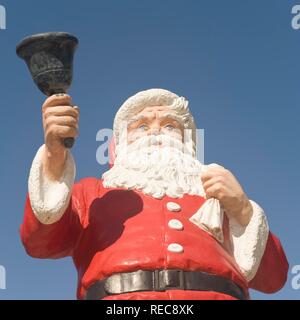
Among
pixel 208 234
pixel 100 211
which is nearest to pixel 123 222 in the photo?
pixel 100 211

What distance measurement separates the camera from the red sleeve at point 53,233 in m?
4.45

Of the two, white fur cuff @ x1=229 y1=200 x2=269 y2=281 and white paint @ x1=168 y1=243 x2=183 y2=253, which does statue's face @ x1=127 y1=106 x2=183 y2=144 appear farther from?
white paint @ x1=168 y1=243 x2=183 y2=253

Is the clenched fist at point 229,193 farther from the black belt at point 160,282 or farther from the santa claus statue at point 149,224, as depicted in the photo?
the black belt at point 160,282

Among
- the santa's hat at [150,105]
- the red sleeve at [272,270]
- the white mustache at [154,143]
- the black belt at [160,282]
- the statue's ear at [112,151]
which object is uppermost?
the santa's hat at [150,105]

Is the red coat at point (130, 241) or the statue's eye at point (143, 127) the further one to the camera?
the statue's eye at point (143, 127)

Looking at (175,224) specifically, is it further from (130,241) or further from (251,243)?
(251,243)

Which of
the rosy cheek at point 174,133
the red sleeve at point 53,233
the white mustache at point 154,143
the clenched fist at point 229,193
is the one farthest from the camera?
the rosy cheek at point 174,133

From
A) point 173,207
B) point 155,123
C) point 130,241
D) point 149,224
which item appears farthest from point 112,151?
point 130,241

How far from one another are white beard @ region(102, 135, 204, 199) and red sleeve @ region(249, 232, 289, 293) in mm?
572

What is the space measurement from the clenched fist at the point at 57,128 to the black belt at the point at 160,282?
71cm

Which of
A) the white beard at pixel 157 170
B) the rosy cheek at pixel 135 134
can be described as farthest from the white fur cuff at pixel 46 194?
the rosy cheek at pixel 135 134

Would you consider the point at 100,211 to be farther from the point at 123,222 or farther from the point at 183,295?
the point at 183,295

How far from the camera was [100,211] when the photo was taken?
4.70m

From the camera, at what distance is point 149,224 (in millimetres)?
4484
